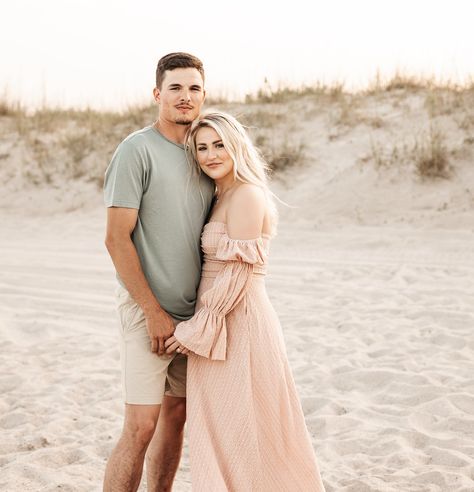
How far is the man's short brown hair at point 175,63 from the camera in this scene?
11.1ft

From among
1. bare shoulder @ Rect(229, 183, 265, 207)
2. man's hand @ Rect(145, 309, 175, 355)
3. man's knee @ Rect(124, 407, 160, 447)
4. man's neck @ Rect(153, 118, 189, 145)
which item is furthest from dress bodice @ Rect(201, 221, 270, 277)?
man's knee @ Rect(124, 407, 160, 447)

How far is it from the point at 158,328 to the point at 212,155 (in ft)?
2.59

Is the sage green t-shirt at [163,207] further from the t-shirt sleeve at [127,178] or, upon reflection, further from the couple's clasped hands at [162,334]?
the couple's clasped hands at [162,334]

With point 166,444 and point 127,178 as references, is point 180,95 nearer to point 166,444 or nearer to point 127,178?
point 127,178

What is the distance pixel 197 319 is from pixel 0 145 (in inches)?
582

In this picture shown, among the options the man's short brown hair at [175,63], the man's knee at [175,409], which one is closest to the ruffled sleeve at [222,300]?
the man's knee at [175,409]

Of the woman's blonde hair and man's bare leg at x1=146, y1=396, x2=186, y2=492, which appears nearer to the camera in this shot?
the woman's blonde hair

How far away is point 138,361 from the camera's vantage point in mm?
3209

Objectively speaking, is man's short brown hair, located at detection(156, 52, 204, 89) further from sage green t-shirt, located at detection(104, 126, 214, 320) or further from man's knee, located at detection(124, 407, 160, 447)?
man's knee, located at detection(124, 407, 160, 447)

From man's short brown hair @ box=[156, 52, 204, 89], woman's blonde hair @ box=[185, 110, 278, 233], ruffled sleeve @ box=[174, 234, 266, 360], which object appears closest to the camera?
ruffled sleeve @ box=[174, 234, 266, 360]

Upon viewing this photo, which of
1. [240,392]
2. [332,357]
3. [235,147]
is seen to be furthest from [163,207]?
[332,357]

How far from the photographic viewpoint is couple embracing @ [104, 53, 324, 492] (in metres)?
3.11

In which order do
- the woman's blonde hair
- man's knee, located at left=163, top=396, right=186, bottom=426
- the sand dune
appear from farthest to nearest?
the sand dune
man's knee, located at left=163, top=396, right=186, bottom=426
the woman's blonde hair

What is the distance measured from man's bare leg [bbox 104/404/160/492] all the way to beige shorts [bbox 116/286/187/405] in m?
Result: 0.05
